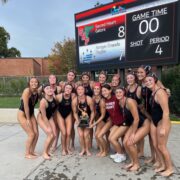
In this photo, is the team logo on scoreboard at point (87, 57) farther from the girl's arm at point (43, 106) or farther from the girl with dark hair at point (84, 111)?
the girl's arm at point (43, 106)

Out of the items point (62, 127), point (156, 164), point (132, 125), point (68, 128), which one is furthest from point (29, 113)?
point (156, 164)

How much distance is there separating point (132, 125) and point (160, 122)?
0.54m

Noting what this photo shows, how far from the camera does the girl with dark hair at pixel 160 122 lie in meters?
3.95

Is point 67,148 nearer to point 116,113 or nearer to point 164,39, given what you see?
point 116,113

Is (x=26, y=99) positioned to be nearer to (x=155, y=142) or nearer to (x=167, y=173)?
(x=155, y=142)

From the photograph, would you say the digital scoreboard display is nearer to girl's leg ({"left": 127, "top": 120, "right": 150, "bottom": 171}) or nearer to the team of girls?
the team of girls

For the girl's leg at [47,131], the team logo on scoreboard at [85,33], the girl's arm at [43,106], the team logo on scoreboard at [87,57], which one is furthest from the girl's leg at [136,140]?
the team logo on scoreboard at [85,33]

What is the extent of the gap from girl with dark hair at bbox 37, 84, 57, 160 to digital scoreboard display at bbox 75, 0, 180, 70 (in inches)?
156

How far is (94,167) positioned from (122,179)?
2.33 feet

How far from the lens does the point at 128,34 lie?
27.2 feet

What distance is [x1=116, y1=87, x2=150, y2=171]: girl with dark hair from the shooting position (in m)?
4.37

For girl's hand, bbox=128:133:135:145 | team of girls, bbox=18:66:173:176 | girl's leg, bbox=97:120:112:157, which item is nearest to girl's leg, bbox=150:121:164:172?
team of girls, bbox=18:66:173:176

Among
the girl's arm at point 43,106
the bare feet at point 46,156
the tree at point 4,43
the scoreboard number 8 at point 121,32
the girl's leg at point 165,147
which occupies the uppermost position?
the tree at point 4,43

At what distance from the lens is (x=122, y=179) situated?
414 cm
